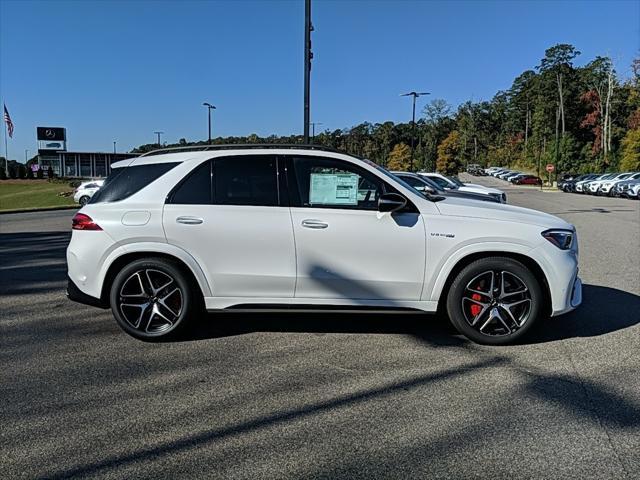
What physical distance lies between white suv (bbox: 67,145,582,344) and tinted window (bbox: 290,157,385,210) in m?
0.01

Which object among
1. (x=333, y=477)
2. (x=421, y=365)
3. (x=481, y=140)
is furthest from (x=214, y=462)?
(x=481, y=140)

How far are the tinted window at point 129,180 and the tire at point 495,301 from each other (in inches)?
116

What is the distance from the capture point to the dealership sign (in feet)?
299

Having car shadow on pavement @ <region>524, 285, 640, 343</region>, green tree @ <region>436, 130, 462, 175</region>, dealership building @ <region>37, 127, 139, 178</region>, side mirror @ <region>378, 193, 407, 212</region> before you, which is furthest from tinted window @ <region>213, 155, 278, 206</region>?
dealership building @ <region>37, 127, 139, 178</region>

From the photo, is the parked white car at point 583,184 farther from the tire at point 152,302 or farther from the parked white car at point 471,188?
the tire at point 152,302

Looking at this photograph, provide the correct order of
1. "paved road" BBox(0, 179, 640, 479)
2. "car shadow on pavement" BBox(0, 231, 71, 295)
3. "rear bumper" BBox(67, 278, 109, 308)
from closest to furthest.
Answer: "paved road" BBox(0, 179, 640, 479), "rear bumper" BBox(67, 278, 109, 308), "car shadow on pavement" BBox(0, 231, 71, 295)

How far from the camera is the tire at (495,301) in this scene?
192 inches

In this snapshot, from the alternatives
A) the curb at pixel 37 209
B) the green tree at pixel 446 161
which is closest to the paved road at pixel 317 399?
the curb at pixel 37 209

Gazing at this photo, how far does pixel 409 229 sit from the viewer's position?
16.0 feet

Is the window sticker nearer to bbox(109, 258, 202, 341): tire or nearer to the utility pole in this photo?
bbox(109, 258, 202, 341): tire

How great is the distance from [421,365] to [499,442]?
4.27ft

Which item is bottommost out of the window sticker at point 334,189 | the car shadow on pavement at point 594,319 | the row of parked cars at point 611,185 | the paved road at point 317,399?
the paved road at point 317,399

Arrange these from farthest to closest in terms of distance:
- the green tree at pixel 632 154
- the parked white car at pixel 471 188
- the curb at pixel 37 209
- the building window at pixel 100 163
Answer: the building window at pixel 100 163 < the green tree at pixel 632 154 < the curb at pixel 37 209 < the parked white car at pixel 471 188

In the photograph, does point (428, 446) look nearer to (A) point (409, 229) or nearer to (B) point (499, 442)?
(B) point (499, 442)
